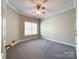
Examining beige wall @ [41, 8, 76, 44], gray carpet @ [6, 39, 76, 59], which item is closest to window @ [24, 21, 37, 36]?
beige wall @ [41, 8, 76, 44]

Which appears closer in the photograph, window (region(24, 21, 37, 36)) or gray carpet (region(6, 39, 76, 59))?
gray carpet (region(6, 39, 76, 59))

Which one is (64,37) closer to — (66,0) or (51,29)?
(51,29)

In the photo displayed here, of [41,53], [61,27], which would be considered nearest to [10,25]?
[41,53]

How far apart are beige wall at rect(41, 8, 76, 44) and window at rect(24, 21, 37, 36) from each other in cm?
127

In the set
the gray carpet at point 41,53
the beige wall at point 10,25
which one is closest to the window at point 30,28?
the beige wall at point 10,25

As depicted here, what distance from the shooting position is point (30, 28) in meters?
9.93

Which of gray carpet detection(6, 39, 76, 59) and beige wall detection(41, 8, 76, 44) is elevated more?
beige wall detection(41, 8, 76, 44)

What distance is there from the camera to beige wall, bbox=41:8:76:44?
607cm

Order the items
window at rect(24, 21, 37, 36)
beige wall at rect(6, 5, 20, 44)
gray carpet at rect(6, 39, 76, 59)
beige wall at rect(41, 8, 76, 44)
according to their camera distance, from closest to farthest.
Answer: gray carpet at rect(6, 39, 76, 59)
beige wall at rect(6, 5, 20, 44)
beige wall at rect(41, 8, 76, 44)
window at rect(24, 21, 37, 36)

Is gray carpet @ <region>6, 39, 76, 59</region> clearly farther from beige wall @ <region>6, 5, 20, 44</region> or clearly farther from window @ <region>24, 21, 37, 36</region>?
window @ <region>24, 21, 37, 36</region>

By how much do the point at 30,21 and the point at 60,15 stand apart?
3668 mm

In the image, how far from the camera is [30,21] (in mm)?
9719

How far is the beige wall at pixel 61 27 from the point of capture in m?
6.07

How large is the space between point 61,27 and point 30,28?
156 inches
